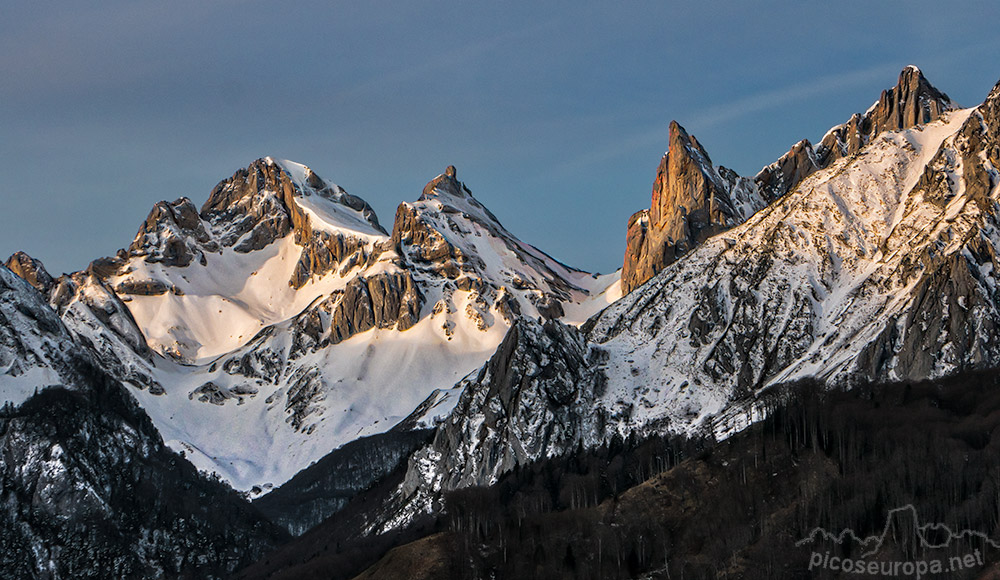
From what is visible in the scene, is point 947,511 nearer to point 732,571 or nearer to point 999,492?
point 999,492

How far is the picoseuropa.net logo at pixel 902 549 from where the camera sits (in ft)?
577

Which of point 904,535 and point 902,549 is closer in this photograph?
point 902,549

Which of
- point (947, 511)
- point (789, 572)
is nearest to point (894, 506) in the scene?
point (947, 511)

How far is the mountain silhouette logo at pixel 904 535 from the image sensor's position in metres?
182

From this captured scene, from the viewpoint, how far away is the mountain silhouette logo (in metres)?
182

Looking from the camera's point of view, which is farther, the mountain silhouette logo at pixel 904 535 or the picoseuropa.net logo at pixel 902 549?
the mountain silhouette logo at pixel 904 535

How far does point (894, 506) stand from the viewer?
198875 millimetres

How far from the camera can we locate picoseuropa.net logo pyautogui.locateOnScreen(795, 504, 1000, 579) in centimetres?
17588

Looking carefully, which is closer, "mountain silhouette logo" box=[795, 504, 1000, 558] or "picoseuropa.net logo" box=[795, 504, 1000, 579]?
"picoseuropa.net logo" box=[795, 504, 1000, 579]

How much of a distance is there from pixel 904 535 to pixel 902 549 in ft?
14.6

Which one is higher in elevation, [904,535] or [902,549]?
[904,535]

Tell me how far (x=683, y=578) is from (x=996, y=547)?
127ft

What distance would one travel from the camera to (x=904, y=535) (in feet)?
617

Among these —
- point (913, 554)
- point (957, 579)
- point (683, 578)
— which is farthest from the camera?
point (683, 578)
